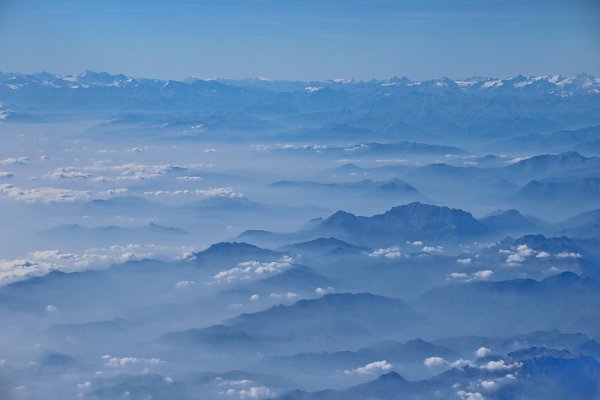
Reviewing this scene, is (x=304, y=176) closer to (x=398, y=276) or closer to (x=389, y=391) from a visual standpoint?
(x=398, y=276)

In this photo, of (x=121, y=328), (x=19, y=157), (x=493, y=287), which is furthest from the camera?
(x=19, y=157)

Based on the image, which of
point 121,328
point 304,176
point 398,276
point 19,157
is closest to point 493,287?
point 398,276

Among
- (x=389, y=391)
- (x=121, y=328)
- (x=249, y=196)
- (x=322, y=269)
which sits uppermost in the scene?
(x=249, y=196)

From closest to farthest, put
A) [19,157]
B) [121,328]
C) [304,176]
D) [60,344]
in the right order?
[60,344], [121,328], [19,157], [304,176]

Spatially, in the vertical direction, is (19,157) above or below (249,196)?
above

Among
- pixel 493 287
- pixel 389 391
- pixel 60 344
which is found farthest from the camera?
pixel 493 287

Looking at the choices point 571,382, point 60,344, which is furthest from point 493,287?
point 60,344

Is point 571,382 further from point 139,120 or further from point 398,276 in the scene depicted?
point 139,120

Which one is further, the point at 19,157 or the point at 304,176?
the point at 304,176

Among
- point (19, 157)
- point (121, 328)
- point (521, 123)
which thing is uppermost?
point (521, 123)
